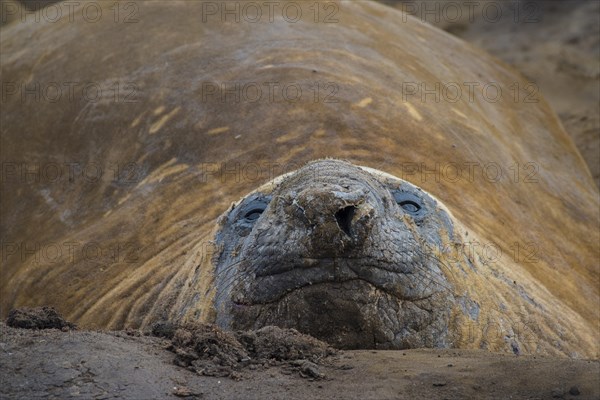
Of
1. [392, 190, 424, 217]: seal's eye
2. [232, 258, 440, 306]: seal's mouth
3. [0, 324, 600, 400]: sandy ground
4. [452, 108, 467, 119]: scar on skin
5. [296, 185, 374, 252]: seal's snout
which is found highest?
[452, 108, 467, 119]: scar on skin

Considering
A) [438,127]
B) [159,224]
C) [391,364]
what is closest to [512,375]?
[391,364]

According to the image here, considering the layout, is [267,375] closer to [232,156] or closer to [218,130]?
[232,156]

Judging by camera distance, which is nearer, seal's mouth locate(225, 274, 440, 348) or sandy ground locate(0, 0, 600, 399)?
sandy ground locate(0, 0, 600, 399)

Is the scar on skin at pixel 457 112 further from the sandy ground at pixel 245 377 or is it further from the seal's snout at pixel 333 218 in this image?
the sandy ground at pixel 245 377

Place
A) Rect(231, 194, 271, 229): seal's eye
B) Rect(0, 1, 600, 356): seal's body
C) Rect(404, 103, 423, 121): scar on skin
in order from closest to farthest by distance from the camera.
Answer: Rect(231, 194, 271, 229): seal's eye
Rect(0, 1, 600, 356): seal's body
Rect(404, 103, 423, 121): scar on skin

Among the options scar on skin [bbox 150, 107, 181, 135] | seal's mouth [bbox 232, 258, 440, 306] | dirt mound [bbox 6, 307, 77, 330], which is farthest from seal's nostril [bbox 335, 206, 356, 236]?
scar on skin [bbox 150, 107, 181, 135]

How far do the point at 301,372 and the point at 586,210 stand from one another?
508 centimetres

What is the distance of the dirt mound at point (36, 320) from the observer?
454 centimetres

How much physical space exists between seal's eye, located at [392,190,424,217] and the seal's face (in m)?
0.24

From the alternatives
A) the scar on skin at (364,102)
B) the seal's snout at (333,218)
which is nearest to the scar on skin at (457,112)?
the scar on skin at (364,102)

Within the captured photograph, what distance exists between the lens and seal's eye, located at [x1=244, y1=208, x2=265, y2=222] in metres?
5.45

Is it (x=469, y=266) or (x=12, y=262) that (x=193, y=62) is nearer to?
(x=12, y=262)

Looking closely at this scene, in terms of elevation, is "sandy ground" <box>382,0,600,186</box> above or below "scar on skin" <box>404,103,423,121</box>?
above

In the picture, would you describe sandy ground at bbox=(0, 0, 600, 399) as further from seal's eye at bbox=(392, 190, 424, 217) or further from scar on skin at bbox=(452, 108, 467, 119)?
scar on skin at bbox=(452, 108, 467, 119)
